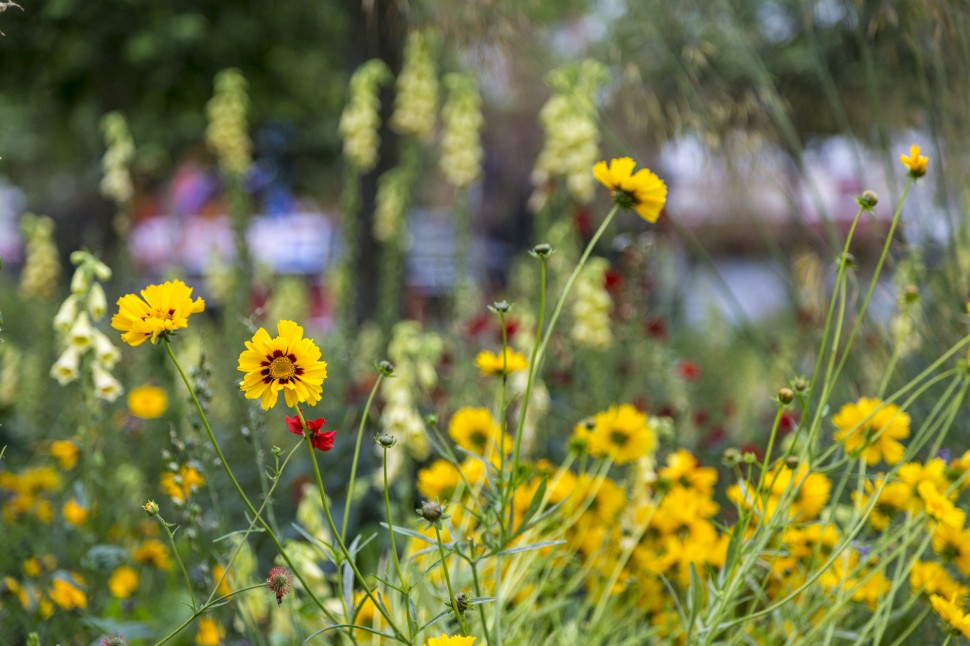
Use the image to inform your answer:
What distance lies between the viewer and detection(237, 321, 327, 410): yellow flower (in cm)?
108

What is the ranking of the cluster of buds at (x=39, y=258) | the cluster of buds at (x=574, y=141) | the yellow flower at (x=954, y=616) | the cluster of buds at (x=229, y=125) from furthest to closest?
1. the cluster of buds at (x=39, y=258)
2. the cluster of buds at (x=229, y=125)
3. the cluster of buds at (x=574, y=141)
4. the yellow flower at (x=954, y=616)

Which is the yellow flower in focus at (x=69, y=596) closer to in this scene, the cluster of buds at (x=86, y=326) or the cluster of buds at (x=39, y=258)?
the cluster of buds at (x=86, y=326)

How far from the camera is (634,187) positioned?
1.34 metres

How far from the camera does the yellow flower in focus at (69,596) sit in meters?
1.91

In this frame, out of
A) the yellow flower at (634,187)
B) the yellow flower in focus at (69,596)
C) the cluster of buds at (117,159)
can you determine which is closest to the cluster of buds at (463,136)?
the cluster of buds at (117,159)

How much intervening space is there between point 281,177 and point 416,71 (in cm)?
770

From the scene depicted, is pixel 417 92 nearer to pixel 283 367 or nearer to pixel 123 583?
pixel 123 583

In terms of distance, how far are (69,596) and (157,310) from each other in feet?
3.61

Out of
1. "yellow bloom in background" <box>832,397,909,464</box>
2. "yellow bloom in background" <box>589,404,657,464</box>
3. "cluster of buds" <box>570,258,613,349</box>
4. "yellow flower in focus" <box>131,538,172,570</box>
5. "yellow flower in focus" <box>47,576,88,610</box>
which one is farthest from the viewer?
"cluster of buds" <box>570,258,613,349</box>

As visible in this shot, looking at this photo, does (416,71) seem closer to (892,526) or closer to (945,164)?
(945,164)

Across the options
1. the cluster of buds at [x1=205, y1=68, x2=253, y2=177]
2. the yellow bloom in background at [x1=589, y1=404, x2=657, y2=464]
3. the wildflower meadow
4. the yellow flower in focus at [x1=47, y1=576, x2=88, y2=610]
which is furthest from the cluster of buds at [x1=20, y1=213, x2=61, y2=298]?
the yellow bloom in background at [x1=589, y1=404, x2=657, y2=464]

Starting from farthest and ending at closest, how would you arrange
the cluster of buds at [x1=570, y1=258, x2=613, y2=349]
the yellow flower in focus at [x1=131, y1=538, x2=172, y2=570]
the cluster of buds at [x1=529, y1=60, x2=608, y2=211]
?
the cluster of buds at [x1=529, y1=60, x2=608, y2=211] < the cluster of buds at [x1=570, y1=258, x2=613, y2=349] < the yellow flower in focus at [x1=131, y1=538, x2=172, y2=570]

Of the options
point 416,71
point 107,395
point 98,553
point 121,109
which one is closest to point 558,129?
point 416,71

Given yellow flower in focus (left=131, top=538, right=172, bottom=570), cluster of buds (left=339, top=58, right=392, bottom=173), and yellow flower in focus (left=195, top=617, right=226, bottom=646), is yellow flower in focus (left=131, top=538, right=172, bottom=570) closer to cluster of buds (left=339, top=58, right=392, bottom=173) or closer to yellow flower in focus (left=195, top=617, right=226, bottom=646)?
yellow flower in focus (left=195, top=617, right=226, bottom=646)
